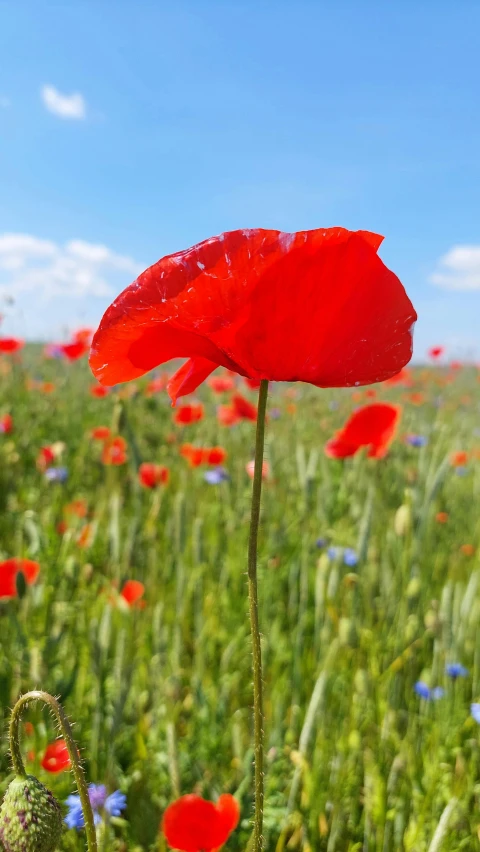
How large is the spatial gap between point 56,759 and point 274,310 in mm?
848

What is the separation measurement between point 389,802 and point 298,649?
39 cm

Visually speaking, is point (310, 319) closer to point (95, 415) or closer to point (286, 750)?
point (286, 750)

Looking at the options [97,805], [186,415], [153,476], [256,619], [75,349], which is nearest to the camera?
[256,619]

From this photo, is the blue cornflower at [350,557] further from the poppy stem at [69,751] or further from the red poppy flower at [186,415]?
the poppy stem at [69,751]

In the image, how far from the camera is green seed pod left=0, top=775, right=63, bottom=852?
60 centimetres

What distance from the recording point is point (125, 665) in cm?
123

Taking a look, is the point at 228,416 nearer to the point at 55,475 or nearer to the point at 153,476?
A: the point at 153,476

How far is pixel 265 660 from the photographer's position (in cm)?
172

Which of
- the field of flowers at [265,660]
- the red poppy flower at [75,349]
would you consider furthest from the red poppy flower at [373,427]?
the red poppy flower at [75,349]

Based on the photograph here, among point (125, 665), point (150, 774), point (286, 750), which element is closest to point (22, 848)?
point (125, 665)

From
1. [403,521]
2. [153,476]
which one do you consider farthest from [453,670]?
[153,476]

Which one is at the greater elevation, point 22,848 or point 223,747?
A: point 22,848

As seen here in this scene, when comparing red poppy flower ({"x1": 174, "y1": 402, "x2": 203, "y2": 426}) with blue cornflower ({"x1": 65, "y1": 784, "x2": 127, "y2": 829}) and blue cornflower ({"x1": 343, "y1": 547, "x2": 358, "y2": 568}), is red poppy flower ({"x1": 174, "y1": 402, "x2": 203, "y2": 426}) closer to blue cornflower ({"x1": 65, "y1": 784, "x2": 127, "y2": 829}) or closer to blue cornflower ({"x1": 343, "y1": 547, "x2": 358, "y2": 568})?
blue cornflower ({"x1": 343, "y1": 547, "x2": 358, "y2": 568})

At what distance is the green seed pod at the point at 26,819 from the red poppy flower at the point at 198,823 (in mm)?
280
